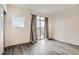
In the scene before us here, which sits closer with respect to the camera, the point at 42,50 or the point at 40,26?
the point at 42,50

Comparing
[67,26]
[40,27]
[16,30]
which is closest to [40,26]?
[40,27]

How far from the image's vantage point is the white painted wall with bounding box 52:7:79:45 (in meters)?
4.80

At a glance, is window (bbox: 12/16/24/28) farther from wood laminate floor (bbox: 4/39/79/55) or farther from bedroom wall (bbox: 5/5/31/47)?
wood laminate floor (bbox: 4/39/79/55)

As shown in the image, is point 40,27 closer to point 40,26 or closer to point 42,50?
point 40,26

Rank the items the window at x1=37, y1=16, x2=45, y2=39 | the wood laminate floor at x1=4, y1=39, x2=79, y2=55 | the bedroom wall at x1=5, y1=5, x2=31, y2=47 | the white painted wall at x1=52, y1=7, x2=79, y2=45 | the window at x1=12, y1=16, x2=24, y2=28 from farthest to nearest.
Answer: the window at x1=37, y1=16, x2=45, y2=39
the window at x1=12, y1=16, x2=24, y2=28
the white painted wall at x1=52, y1=7, x2=79, y2=45
the bedroom wall at x1=5, y1=5, x2=31, y2=47
the wood laminate floor at x1=4, y1=39, x2=79, y2=55

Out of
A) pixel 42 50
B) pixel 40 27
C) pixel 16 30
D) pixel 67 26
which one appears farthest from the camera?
pixel 40 27

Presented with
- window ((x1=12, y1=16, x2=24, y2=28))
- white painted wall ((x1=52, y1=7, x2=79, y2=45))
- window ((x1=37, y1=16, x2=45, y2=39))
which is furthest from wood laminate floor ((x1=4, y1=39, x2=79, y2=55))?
window ((x1=37, y1=16, x2=45, y2=39))

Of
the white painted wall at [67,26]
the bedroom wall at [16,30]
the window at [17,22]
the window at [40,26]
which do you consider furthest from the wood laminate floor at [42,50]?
the window at [40,26]

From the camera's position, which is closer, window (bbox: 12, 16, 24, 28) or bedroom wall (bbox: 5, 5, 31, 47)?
bedroom wall (bbox: 5, 5, 31, 47)

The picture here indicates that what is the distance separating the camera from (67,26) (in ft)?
17.9

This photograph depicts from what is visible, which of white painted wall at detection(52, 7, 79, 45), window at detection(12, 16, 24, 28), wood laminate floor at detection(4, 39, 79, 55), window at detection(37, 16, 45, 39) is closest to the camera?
wood laminate floor at detection(4, 39, 79, 55)

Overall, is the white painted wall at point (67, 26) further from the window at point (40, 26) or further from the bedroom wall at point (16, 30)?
the bedroom wall at point (16, 30)

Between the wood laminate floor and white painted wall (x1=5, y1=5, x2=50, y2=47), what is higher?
white painted wall (x1=5, y1=5, x2=50, y2=47)

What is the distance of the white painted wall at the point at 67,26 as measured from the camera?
4.80m
